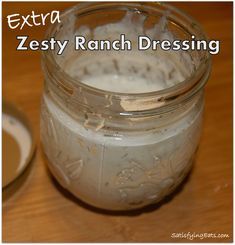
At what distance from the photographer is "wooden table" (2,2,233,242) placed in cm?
59

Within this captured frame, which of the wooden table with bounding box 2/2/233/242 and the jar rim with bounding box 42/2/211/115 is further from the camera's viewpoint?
the wooden table with bounding box 2/2/233/242

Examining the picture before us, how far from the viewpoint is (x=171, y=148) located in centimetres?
52

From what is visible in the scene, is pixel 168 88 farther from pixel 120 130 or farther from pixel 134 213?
pixel 134 213

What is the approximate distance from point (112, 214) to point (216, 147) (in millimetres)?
173

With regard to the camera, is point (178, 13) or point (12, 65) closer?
point (178, 13)

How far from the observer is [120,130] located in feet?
1.66

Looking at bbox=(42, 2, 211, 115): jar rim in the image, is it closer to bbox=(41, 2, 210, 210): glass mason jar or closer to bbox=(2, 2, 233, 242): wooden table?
bbox=(41, 2, 210, 210): glass mason jar

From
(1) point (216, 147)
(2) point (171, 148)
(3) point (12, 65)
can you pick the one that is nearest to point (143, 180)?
(2) point (171, 148)

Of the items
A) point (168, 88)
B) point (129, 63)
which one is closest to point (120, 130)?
point (168, 88)

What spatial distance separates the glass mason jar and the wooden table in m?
0.03

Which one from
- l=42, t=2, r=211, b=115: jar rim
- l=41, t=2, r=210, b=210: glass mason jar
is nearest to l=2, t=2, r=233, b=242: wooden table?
l=41, t=2, r=210, b=210: glass mason jar

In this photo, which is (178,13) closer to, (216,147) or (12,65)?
(216,147)

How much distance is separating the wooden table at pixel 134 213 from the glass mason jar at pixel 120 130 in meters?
0.03

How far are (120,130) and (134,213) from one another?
5.8 inches
